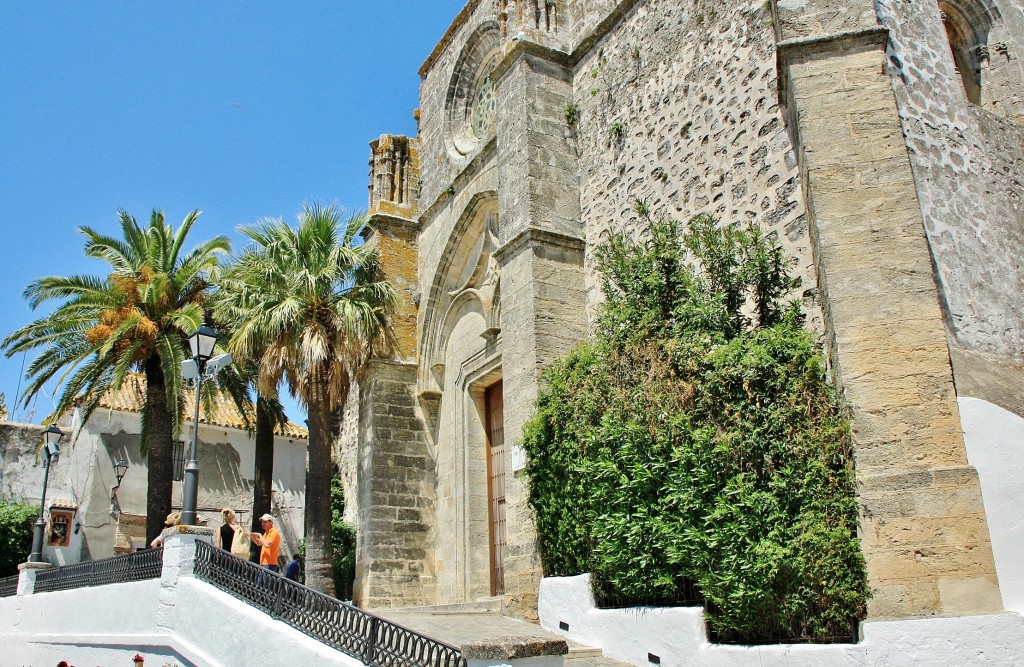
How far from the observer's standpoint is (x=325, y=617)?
6672mm

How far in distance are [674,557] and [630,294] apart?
2715mm

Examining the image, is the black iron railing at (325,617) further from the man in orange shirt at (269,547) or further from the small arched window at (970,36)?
the small arched window at (970,36)

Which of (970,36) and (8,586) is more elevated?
(970,36)

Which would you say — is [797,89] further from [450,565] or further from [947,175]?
[450,565]

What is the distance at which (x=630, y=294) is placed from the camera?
27.9 feet

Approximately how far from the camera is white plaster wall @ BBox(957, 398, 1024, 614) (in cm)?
555

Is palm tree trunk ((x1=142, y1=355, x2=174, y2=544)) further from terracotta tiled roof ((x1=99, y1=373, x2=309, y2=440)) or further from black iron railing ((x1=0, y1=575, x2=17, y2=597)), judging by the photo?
terracotta tiled roof ((x1=99, y1=373, x2=309, y2=440))

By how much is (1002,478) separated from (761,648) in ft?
6.79

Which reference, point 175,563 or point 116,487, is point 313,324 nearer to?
point 175,563

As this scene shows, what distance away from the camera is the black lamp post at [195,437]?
897 cm

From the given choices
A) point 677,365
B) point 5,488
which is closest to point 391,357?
point 677,365

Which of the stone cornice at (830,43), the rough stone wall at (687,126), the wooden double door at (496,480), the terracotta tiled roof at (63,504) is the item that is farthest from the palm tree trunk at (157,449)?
the stone cornice at (830,43)

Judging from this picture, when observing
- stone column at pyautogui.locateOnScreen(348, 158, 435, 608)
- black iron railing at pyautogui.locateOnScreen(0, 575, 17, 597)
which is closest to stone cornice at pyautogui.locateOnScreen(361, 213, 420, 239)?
stone column at pyautogui.locateOnScreen(348, 158, 435, 608)

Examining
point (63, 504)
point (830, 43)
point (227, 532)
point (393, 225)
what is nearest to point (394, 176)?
point (393, 225)
